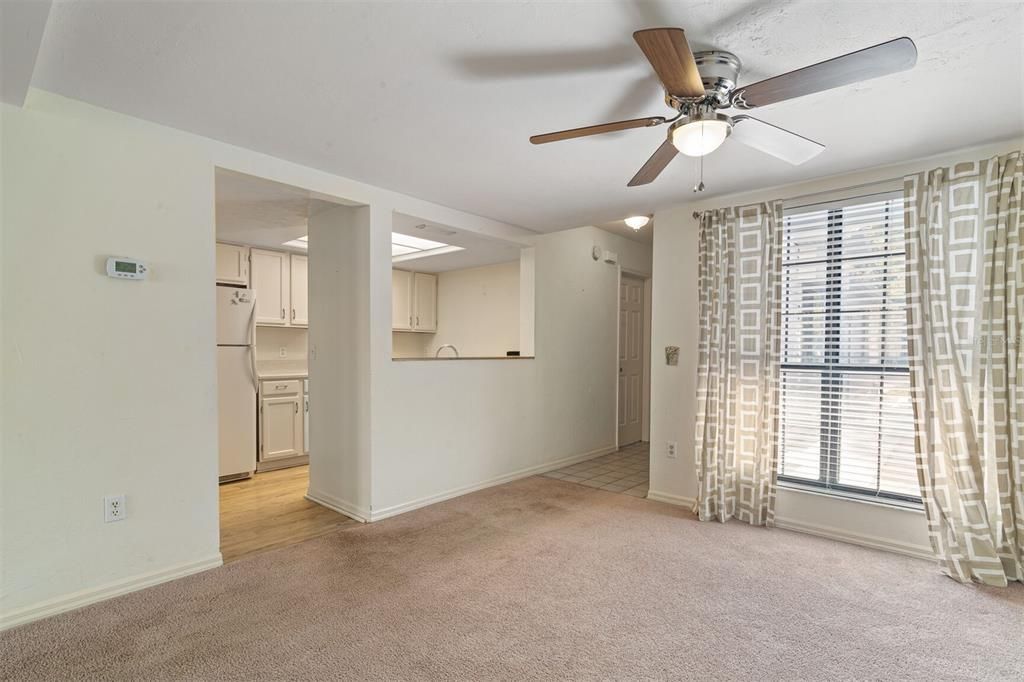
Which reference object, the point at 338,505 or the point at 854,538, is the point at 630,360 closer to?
the point at 854,538

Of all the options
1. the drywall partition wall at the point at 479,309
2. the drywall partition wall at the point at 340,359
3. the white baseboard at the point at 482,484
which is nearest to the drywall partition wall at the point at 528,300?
the drywall partition wall at the point at 479,309

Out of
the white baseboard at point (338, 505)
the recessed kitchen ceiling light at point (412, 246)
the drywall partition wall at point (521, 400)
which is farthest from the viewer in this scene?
the recessed kitchen ceiling light at point (412, 246)

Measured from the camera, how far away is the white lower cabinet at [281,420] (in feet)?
15.5

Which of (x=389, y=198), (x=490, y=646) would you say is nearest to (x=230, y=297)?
(x=389, y=198)

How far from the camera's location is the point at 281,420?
4848 millimetres

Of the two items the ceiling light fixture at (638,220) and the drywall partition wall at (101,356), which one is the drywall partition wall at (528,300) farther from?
the drywall partition wall at (101,356)

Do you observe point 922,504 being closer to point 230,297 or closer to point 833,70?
point 833,70

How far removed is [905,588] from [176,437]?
377 centimetres

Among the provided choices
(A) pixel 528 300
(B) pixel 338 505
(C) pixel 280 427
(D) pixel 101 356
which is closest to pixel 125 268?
(D) pixel 101 356

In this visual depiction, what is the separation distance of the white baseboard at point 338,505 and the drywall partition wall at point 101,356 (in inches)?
37.5

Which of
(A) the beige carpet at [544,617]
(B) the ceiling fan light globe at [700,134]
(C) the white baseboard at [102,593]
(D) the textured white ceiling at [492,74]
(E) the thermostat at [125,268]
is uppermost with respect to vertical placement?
(D) the textured white ceiling at [492,74]

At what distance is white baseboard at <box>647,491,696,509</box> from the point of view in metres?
3.79

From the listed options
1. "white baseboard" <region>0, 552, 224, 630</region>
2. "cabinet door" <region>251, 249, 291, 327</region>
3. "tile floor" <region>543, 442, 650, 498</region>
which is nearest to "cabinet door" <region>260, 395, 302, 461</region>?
"cabinet door" <region>251, 249, 291, 327</region>

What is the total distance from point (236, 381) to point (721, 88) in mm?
4257
